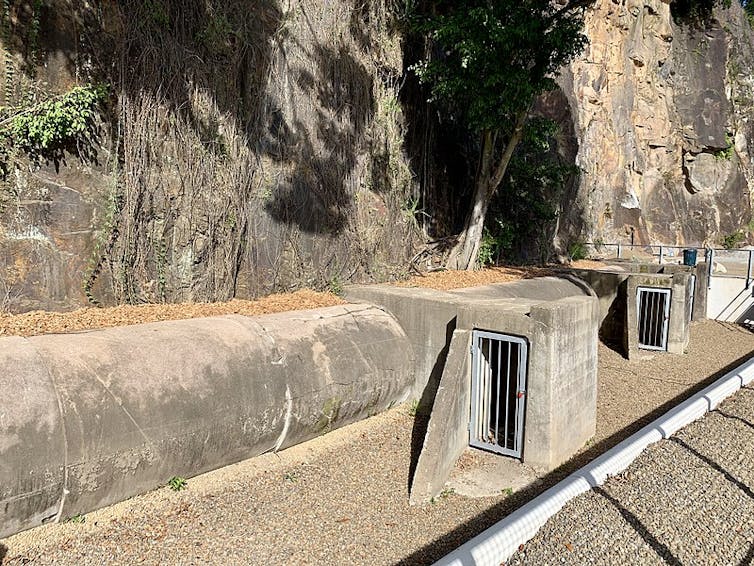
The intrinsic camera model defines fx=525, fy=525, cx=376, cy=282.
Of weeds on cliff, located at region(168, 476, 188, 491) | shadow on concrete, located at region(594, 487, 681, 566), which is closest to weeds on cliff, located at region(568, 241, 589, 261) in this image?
shadow on concrete, located at region(594, 487, 681, 566)

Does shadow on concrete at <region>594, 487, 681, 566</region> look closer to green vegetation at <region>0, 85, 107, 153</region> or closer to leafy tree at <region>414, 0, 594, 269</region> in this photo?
green vegetation at <region>0, 85, 107, 153</region>

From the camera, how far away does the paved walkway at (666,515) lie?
12.3 feet

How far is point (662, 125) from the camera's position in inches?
1148

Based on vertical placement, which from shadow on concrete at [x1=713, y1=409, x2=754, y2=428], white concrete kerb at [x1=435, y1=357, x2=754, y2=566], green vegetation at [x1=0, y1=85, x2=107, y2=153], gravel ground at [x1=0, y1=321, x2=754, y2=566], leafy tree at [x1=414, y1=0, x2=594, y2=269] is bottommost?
gravel ground at [x1=0, y1=321, x2=754, y2=566]

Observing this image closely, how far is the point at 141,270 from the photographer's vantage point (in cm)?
722

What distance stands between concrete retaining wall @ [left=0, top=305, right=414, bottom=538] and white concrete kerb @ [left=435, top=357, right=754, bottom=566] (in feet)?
8.20

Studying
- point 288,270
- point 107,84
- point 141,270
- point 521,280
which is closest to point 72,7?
point 107,84

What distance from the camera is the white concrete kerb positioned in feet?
11.8

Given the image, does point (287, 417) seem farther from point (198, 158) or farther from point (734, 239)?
point (734, 239)

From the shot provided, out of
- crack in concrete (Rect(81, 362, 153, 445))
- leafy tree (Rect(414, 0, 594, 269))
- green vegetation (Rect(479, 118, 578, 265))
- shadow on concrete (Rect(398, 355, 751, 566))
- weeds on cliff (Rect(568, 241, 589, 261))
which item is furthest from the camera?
weeds on cliff (Rect(568, 241, 589, 261))

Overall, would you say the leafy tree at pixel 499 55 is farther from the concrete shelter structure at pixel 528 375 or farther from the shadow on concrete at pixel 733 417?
the shadow on concrete at pixel 733 417

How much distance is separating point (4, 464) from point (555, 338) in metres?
5.19

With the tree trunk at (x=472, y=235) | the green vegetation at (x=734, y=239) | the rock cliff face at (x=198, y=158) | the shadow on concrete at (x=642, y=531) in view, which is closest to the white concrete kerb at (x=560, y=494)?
the shadow on concrete at (x=642, y=531)

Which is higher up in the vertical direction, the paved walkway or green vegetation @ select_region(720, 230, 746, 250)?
green vegetation @ select_region(720, 230, 746, 250)
